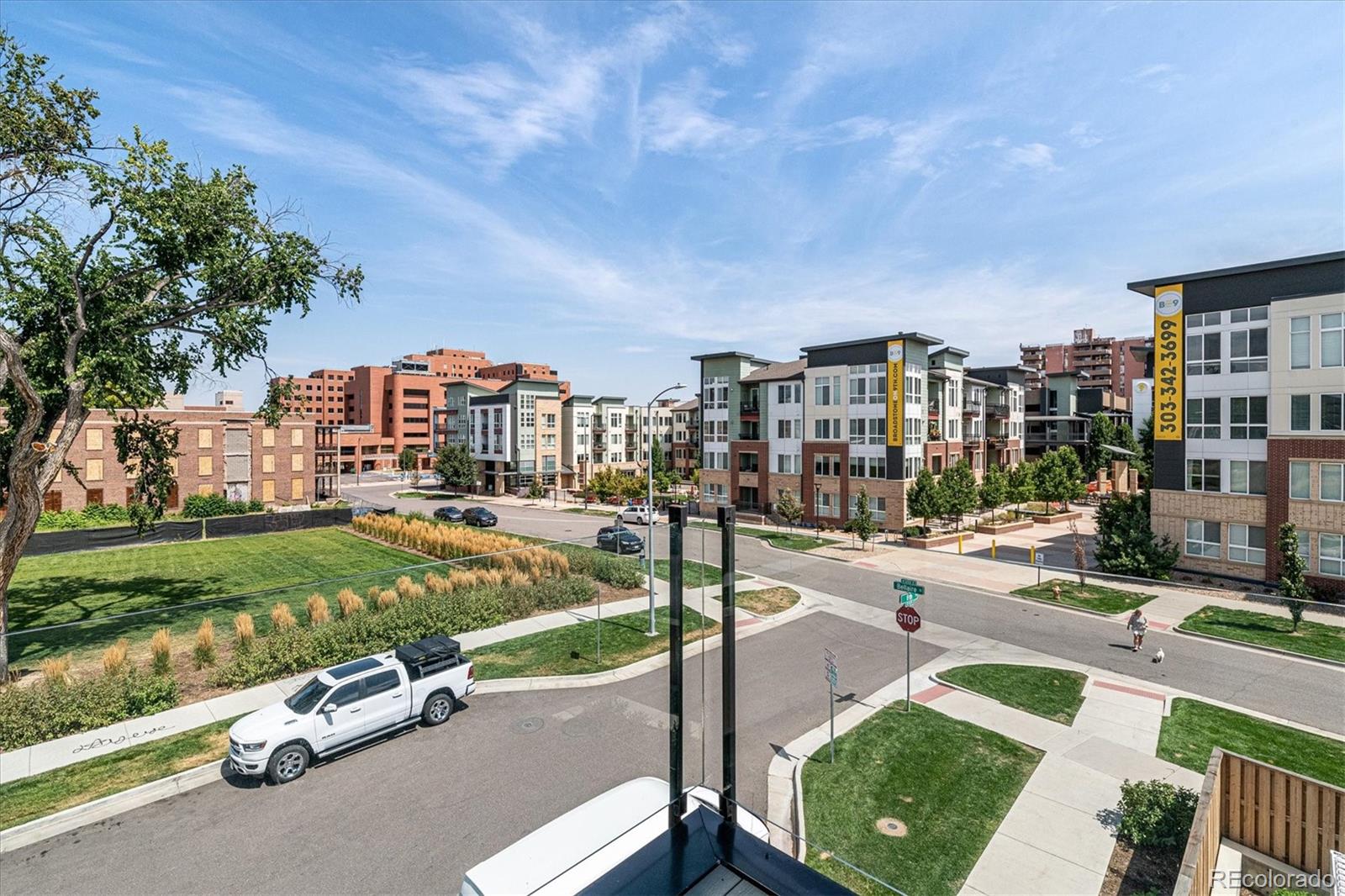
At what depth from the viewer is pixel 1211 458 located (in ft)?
79.8

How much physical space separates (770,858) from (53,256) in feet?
67.0

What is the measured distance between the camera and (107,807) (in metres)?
8.89

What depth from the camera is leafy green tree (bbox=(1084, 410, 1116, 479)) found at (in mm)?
51062

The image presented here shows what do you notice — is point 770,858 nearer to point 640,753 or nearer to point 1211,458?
point 640,753

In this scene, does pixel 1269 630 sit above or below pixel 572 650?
below

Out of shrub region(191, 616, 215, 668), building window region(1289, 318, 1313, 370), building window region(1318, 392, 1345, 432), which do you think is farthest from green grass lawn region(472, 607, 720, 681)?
building window region(1289, 318, 1313, 370)


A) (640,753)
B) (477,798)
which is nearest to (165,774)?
(477,798)

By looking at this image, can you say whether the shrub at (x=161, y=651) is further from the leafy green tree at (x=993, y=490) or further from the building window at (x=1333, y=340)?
the leafy green tree at (x=993, y=490)

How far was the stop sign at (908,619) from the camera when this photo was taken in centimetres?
1265

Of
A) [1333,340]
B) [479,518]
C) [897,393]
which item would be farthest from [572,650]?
[1333,340]

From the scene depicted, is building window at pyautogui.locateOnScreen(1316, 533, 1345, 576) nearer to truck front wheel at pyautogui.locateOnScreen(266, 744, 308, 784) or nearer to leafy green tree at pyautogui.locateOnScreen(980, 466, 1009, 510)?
leafy green tree at pyautogui.locateOnScreen(980, 466, 1009, 510)

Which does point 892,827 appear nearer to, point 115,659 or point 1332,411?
point 115,659

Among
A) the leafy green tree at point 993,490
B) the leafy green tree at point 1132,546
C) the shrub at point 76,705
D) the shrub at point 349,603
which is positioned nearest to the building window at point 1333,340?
the leafy green tree at point 1132,546

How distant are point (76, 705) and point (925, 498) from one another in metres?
34.7
